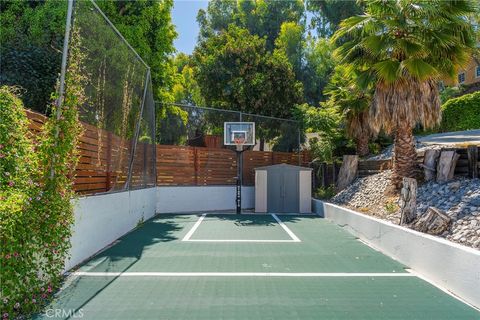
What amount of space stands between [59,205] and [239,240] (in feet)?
15.1

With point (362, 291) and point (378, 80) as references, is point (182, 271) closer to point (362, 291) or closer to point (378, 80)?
point (362, 291)

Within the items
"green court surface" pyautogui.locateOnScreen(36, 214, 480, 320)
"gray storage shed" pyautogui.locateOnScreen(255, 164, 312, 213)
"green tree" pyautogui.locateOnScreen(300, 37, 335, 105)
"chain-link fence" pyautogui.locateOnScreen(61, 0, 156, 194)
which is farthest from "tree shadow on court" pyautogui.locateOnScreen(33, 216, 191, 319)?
"green tree" pyautogui.locateOnScreen(300, 37, 335, 105)

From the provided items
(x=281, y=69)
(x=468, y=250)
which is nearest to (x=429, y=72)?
(x=468, y=250)

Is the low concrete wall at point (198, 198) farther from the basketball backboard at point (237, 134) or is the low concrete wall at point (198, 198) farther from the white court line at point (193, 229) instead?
the basketball backboard at point (237, 134)

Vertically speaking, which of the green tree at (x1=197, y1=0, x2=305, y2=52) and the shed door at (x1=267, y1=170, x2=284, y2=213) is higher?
the green tree at (x1=197, y1=0, x2=305, y2=52)

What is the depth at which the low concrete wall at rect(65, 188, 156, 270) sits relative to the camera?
5.84m

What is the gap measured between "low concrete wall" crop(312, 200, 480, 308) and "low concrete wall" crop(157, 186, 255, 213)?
21.8ft

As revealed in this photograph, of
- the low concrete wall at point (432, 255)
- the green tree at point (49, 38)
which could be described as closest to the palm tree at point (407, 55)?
the low concrete wall at point (432, 255)

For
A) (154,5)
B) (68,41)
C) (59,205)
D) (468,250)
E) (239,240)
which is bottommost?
A: (239,240)

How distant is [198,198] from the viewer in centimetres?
1366

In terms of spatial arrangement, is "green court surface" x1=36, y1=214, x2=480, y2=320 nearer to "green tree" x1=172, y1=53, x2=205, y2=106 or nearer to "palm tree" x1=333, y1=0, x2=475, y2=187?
"palm tree" x1=333, y1=0, x2=475, y2=187

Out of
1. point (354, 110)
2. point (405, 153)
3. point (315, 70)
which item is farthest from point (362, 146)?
point (315, 70)

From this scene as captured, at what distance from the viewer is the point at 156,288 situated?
16.0 feet

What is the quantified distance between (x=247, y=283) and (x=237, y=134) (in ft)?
30.4
